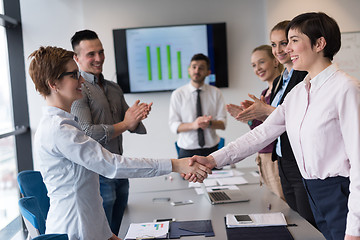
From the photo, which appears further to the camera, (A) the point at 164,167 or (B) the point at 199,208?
(B) the point at 199,208

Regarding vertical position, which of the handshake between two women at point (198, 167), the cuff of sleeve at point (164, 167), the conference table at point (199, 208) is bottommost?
the conference table at point (199, 208)

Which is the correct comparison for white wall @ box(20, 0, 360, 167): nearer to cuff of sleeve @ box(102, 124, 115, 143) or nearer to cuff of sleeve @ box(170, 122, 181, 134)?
cuff of sleeve @ box(170, 122, 181, 134)

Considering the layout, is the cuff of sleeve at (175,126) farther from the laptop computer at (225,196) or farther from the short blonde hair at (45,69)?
the short blonde hair at (45,69)

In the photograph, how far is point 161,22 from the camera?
5297 mm

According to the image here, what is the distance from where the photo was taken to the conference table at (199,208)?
201 cm

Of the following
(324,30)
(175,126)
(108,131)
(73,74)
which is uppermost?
(324,30)

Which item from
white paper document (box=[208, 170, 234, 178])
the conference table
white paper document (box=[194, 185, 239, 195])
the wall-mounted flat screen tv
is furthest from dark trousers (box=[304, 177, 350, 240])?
the wall-mounted flat screen tv

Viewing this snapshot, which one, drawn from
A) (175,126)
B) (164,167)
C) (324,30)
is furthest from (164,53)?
(324,30)

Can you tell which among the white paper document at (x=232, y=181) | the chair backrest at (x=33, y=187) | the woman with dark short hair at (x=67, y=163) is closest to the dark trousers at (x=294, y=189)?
the white paper document at (x=232, y=181)

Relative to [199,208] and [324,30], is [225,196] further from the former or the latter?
[324,30]

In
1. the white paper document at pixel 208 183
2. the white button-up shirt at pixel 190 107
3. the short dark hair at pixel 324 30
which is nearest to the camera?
the short dark hair at pixel 324 30

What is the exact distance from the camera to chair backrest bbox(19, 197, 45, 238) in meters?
1.81

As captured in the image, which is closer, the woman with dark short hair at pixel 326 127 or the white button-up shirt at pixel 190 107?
the woman with dark short hair at pixel 326 127

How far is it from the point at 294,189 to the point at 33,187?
1.85 metres
